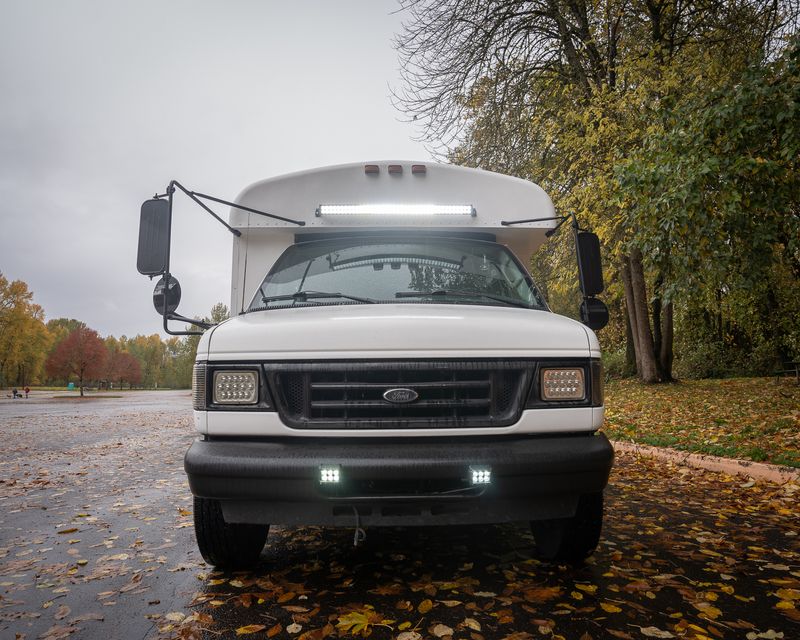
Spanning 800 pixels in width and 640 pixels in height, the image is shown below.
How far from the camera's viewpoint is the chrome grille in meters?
3.20

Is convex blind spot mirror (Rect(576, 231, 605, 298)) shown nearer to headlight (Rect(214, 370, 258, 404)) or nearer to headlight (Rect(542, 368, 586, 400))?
headlight (Rect(542, 368, 586, 400))

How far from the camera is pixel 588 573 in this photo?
12.1ft

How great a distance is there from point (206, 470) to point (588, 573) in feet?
7.76

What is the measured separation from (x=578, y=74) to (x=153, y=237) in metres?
13.9

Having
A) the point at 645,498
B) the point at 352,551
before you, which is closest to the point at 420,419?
the point at 352,551

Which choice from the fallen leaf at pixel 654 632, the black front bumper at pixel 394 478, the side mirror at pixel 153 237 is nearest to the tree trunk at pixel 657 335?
the black front bumper at pixel 394 478

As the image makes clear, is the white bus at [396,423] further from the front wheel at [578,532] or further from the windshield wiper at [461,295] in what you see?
the windshield wiper at [461,295]

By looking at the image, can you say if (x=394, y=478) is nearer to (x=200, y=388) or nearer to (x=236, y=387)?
(x=236, y=387)

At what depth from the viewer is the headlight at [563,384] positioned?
10.8 ft

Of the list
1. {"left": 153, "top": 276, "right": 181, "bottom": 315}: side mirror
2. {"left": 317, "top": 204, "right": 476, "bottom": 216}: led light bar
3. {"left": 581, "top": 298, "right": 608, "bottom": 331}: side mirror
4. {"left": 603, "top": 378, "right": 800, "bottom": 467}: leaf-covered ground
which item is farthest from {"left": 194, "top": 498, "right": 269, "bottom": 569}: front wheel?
{"left": 603, "top": 378, "right": 800, "bottom": 467}: leaf-covered ground

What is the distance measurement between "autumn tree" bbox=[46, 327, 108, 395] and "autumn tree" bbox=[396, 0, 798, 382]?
4088 centimetres

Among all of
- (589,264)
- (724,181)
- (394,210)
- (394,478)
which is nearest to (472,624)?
(394,478)

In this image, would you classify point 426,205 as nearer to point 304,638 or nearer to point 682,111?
point 304,638

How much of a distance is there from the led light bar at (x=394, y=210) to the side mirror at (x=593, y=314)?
116cm
